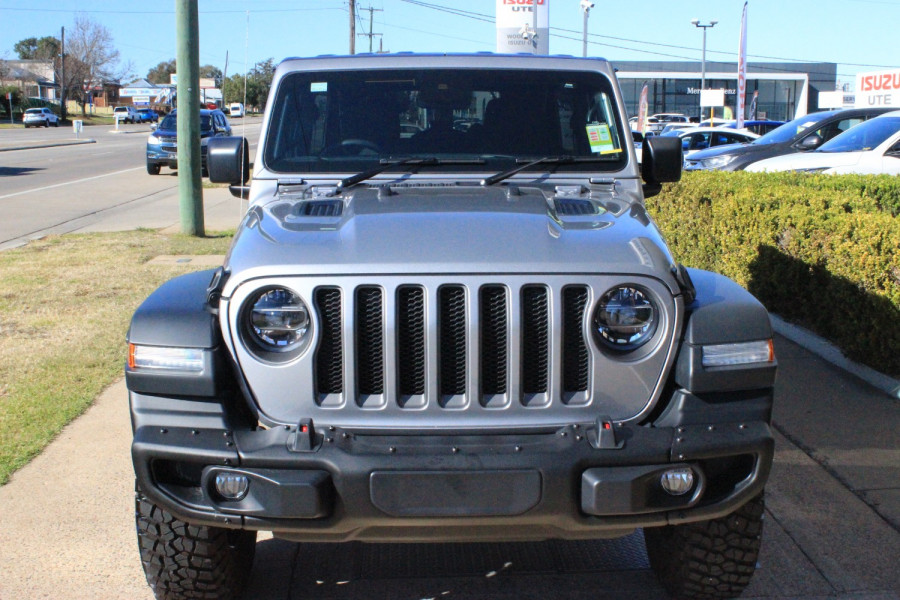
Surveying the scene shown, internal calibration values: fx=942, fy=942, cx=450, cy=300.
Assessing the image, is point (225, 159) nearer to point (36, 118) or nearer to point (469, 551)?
point (469, 551)

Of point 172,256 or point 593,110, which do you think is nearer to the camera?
point 593,110

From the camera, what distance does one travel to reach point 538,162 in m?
4.02

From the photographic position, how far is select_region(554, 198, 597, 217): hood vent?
3.42 meters

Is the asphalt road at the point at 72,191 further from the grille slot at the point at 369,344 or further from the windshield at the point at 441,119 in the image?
the grille slot at the point at 369,344

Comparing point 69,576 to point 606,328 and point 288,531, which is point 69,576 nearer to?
point 288,531

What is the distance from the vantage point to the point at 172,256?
10977 millimetres

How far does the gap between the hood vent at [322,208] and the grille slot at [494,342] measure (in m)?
0.80

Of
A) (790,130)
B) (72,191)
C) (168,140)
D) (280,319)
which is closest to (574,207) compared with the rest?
(280,319)

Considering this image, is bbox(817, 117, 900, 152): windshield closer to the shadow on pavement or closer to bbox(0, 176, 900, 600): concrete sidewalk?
bbox(0, 176, 900, 600): concrete sidewalk

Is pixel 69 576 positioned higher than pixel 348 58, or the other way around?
pixel 348 58

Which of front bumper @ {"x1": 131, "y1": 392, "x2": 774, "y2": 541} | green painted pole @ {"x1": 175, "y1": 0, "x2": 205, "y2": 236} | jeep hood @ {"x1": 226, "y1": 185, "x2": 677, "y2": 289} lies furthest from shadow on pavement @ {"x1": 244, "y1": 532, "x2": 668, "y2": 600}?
green painted pole @ {"x1": 175, "y1": 0, "x2": 205, "y2": 236}

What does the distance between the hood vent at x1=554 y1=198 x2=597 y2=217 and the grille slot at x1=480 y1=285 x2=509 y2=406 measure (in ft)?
2.31

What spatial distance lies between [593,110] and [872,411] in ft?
8.18

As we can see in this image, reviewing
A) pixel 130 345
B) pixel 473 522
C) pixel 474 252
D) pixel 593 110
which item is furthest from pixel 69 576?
pixel 593 110
